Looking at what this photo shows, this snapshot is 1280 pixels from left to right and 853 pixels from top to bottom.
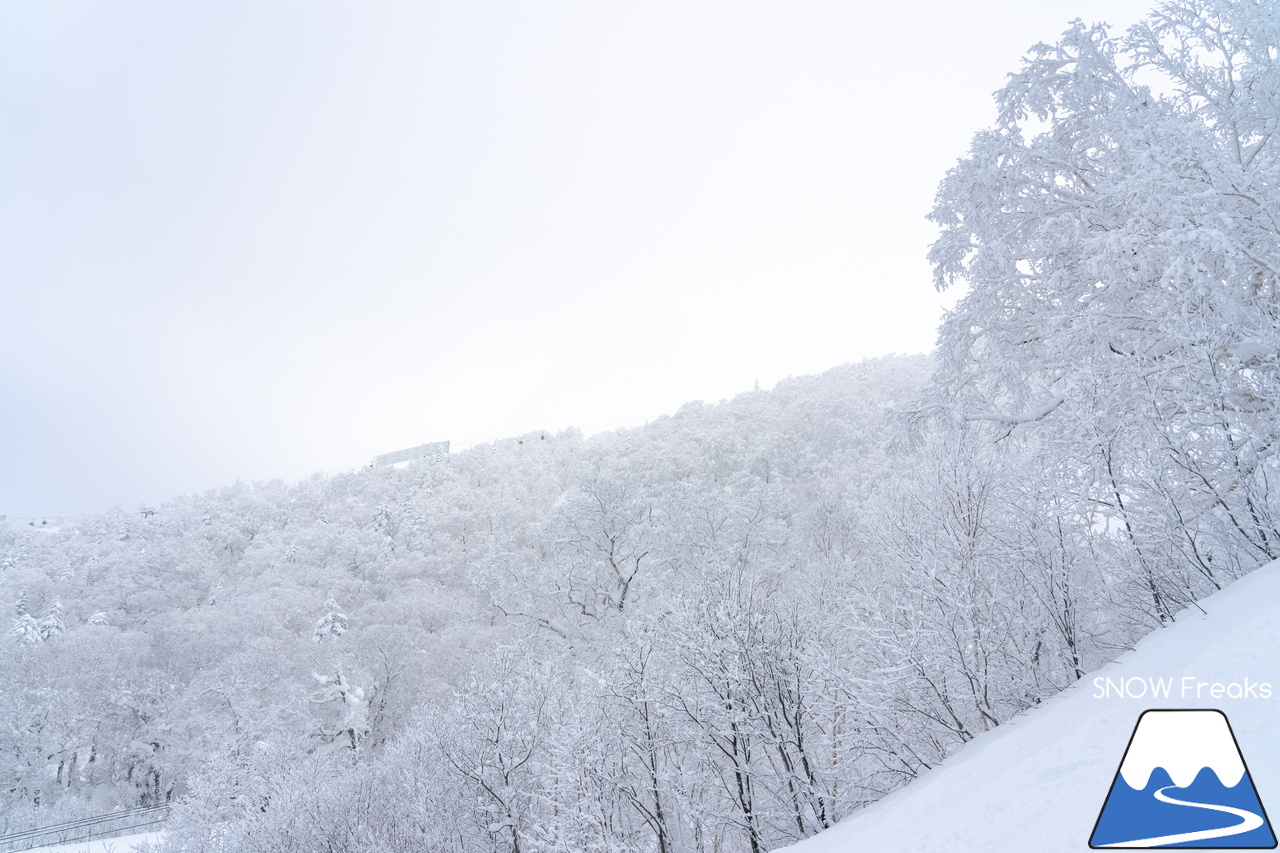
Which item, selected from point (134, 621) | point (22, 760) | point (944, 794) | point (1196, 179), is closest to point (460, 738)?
point (944, 794)

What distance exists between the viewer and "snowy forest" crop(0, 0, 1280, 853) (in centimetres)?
680

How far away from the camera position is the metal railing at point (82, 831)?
21.1 meters

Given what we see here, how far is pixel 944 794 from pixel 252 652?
3901cm

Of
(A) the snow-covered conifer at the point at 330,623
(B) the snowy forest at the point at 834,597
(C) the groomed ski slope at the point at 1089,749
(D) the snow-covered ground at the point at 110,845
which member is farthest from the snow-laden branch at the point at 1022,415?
(A) the snow-covered conifer at the point at 330,623

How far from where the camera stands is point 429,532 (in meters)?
51.6

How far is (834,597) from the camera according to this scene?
22812 mm

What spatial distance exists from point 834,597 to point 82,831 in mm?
32663

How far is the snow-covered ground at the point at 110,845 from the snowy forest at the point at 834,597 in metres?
1.22

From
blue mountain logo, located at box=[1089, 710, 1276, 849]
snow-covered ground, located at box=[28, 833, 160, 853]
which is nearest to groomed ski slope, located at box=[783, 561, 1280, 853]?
blue mountain logo, located at box=[1089, 710, 1276, 849]

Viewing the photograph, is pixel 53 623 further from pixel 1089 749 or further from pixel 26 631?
pixel 1089 749

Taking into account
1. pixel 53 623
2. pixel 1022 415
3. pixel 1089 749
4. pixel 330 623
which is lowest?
pixel 330 623

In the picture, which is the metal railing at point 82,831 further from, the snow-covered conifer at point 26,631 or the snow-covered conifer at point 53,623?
the snow-covered conifer at point 53,623

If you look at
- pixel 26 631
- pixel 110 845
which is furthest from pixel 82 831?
pixel 26 631

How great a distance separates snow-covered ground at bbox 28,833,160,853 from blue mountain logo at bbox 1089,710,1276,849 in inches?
1048
